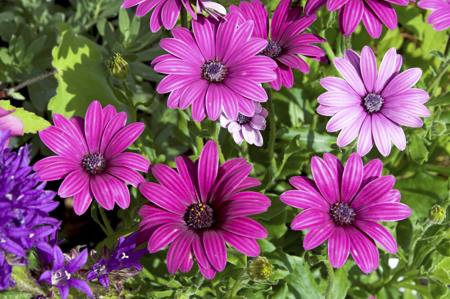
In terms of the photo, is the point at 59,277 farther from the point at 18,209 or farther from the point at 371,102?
the point at 371,102

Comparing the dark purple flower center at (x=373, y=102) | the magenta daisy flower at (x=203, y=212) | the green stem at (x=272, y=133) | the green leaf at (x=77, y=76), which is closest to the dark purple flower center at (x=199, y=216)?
the magenta daisy flower at (x=203, y=212)

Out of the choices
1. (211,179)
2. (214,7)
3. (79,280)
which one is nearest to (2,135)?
(79,280)

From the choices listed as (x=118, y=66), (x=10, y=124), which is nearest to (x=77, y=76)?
(x=118, y=66)

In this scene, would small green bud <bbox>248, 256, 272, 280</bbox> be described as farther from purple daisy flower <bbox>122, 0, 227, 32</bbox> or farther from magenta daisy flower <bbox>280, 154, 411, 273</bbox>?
purple daisy flower <bbox>122, 0, 227, 32</bbox>

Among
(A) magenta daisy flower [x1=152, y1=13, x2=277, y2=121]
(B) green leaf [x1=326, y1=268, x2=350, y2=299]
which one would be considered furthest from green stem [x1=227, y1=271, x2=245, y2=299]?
(A) magenta daisy flower [x1=152, y1=13, x2=277, y2=121]

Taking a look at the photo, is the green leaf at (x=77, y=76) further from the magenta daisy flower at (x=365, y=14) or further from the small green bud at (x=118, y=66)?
the magenta daisy flower at (x=365, y=14)

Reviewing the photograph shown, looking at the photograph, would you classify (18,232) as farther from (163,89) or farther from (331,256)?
(331,256)
